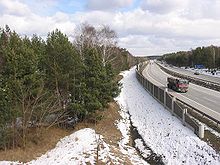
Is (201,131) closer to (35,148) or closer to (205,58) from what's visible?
(35,148)

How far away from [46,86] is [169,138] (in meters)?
10.1

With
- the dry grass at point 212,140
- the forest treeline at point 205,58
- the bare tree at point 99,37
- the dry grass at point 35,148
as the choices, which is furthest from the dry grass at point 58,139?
the forest treeline at point 205,58

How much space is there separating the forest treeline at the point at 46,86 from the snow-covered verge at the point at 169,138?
12.7 feet

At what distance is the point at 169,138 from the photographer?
23.9 m

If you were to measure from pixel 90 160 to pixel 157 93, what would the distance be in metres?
23.2

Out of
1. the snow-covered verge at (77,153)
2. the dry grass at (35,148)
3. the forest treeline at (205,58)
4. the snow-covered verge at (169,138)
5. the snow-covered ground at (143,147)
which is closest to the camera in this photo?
the snow-covered verge at (77,153)

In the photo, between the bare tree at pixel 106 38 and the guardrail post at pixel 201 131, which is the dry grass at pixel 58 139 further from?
the bare tree at pixel 106 38

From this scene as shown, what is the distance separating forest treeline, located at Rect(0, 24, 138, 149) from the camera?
21688 millimetres

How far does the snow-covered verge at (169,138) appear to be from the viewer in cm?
1947

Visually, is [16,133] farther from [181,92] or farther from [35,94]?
[181,92]

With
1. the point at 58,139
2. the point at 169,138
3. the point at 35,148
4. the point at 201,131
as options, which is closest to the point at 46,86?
the point at 58,139

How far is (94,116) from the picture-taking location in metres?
28.8

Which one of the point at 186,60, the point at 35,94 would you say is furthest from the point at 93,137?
the point at 186,60

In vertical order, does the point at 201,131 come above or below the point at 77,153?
above
